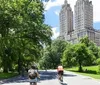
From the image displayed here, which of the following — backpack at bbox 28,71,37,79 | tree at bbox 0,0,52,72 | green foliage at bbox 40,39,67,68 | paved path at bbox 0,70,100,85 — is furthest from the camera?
green foliage at bbox 40,39,67,68

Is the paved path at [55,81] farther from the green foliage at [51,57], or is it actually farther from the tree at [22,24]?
the green foliage at [51,57]

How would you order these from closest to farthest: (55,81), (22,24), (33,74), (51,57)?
(33,74)
(55,81)
(22,24)
(51,57)

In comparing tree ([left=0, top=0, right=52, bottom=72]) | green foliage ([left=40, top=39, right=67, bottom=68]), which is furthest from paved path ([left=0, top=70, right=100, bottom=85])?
green foliage ([left=40, top=39, right=67, bottom=68])

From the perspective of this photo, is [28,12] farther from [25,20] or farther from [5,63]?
[5,63]

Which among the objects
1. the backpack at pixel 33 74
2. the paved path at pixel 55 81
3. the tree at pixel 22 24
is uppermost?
the tree at pixel 22 24

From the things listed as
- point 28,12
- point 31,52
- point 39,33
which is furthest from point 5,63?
point 28,12

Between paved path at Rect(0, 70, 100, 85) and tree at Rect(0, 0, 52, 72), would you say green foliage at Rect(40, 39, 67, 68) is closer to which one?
tree at Rect(0, 0, 52, 72)

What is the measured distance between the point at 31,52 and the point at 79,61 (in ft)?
74.5

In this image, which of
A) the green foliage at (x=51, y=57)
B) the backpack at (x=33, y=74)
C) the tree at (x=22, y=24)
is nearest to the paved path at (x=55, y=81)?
the tree at (x=22, y=24)

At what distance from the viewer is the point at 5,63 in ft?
192

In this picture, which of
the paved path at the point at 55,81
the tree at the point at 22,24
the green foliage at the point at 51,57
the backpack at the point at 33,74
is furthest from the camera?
the green foliage at the point at 51,57

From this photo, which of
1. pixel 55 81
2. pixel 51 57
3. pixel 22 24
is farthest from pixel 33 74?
pixel 51 57

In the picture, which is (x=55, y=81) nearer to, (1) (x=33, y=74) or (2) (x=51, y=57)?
(1) (x=33, y=74)

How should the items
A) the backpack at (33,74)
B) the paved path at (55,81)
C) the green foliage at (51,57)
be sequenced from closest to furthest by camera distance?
1. the backpack at (33,74)
2. the paved path at (55,81)
3. the green foliage at (51,57)
